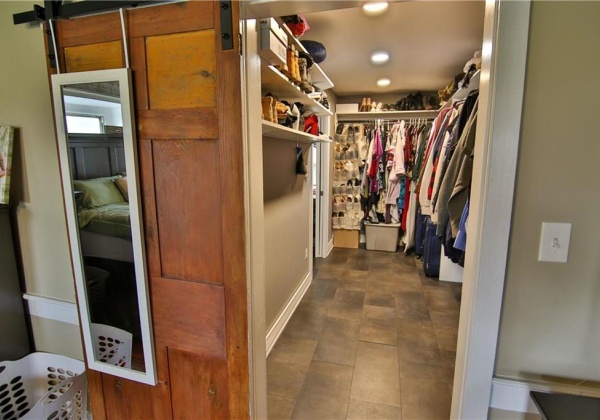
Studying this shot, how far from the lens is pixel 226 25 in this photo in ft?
3.26

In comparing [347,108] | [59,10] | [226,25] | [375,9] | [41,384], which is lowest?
[41,384]

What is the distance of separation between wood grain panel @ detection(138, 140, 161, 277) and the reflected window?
19 centimetres

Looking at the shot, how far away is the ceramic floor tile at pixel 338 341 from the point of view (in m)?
2.28

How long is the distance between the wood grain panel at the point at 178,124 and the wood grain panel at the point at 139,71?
4 cm

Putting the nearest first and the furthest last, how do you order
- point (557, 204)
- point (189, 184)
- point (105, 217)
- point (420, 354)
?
point (557, 204), point (189, 184), point (105, 217), point (420, 354)

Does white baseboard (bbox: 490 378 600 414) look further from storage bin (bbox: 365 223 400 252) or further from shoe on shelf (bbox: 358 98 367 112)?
shoe on shelf (bbox: 358 98 367 112)

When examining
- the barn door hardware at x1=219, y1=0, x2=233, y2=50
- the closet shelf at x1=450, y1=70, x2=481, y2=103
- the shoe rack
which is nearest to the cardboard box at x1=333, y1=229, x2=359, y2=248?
the shoe rack

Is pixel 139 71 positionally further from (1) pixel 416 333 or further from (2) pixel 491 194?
(1) pixel 416 333

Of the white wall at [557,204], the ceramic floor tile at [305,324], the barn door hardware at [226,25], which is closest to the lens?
the white wall at [557,204]

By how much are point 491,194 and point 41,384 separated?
7.23 feet

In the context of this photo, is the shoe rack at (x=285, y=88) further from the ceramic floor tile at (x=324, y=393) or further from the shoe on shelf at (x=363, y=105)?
the shoe on shelf at (x=363, y=105)

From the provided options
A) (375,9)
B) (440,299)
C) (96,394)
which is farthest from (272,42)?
(440,299)

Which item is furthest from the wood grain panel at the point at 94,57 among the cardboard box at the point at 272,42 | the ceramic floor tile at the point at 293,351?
the ceramic floor tile at the point at 293,351

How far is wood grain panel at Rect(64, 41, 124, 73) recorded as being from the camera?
1.11 metres
